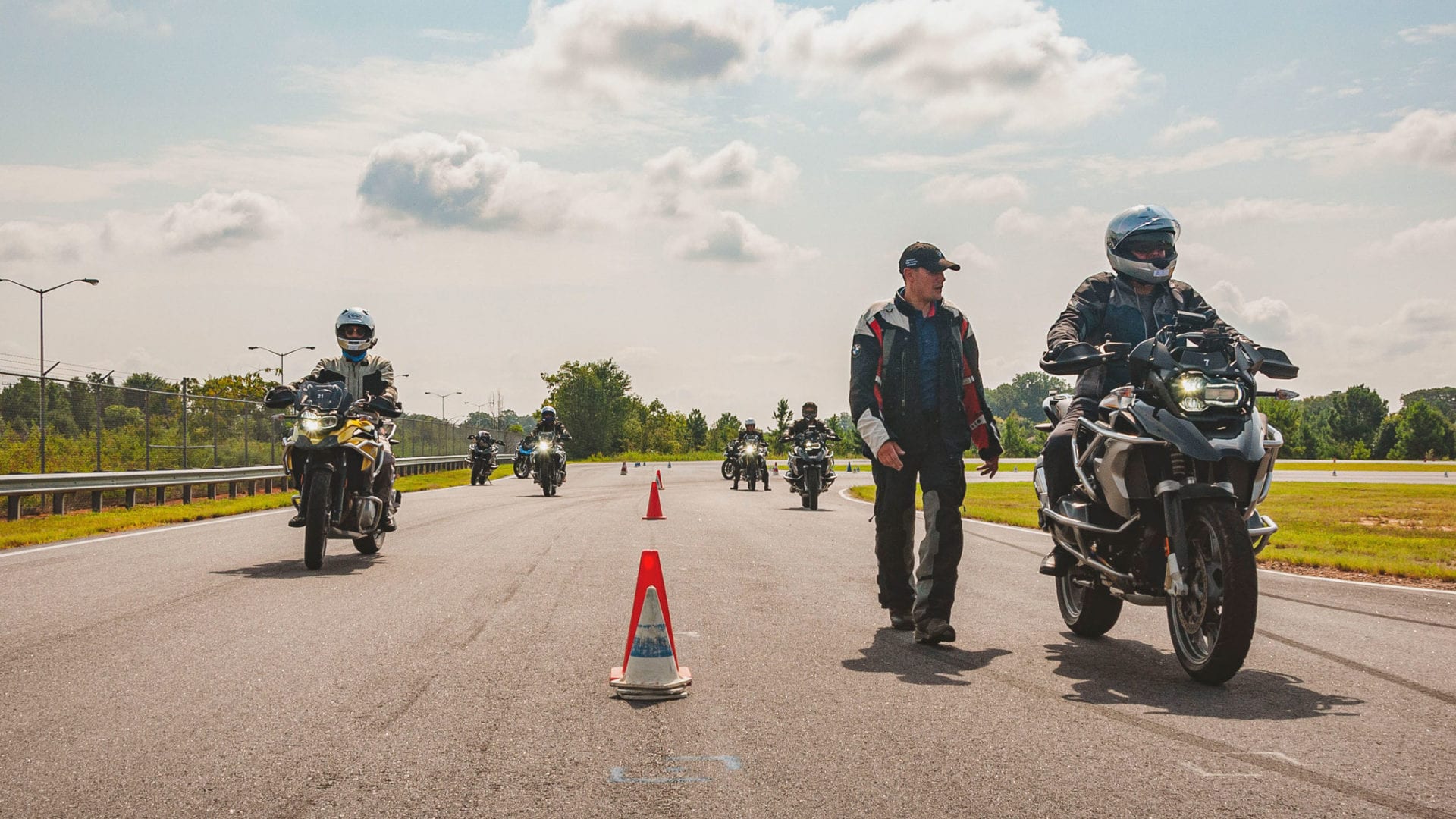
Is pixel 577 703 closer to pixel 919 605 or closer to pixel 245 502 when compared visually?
pixel 919 605

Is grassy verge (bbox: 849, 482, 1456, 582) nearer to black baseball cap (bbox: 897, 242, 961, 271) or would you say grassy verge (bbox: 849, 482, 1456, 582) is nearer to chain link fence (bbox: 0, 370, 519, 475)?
black baseball cap (bbox: 897, 242, 961, 271)

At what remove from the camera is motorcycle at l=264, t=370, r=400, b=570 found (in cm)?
1029

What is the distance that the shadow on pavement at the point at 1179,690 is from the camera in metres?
5.02

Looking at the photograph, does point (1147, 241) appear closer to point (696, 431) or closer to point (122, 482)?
point (122, 482)

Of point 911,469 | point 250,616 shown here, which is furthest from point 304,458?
point 911,469

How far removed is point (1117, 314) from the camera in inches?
265

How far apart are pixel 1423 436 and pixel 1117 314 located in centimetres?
10795

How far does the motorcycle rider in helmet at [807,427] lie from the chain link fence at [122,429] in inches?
298

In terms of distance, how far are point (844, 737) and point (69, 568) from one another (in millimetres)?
8169

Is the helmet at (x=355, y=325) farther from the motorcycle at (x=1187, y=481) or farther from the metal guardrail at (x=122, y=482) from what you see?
the motorcycle at (x=1187, y=481)

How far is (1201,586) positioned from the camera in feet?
17.8

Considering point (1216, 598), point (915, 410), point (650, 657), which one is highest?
point (915, 410)

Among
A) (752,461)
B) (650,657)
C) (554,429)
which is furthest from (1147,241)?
(752,461)

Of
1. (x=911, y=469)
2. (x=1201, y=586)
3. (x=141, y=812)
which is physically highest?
(x=911, y=469)
